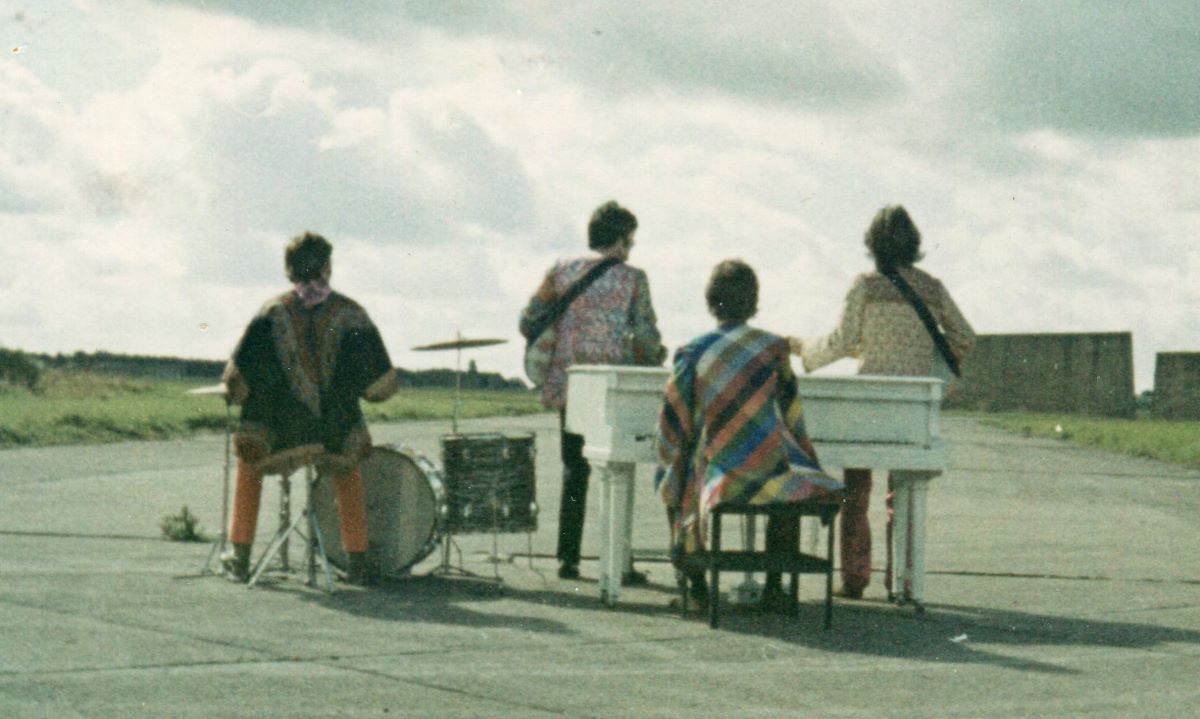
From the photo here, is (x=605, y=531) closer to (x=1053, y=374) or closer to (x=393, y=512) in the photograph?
(x=393, y=512)

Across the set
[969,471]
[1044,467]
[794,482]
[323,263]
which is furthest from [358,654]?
[1044,467]

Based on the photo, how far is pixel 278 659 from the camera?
7812 mm

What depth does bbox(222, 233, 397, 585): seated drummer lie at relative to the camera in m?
10.6

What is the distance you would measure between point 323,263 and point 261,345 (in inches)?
23.1

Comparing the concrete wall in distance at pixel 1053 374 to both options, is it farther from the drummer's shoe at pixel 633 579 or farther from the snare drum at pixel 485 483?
the snare drum at pixel 485 483

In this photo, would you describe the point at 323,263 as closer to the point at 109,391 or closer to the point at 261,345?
the point at 261,345

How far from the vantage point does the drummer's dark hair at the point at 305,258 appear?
10688 millimetres

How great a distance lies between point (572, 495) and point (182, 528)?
3.78 meters

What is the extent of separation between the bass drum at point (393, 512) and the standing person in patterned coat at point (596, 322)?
0.86 m

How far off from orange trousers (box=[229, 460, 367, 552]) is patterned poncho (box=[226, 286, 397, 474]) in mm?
111

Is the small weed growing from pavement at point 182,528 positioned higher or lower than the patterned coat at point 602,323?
lower

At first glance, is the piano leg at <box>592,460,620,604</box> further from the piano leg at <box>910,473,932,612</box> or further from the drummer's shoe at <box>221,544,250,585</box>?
the drummer's shoe at <box>221,544,250,585</box>

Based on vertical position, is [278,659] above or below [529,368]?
below

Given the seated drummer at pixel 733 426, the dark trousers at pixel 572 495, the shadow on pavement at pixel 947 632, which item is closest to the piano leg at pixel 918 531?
the shadow on pavement at pixel 947 632
